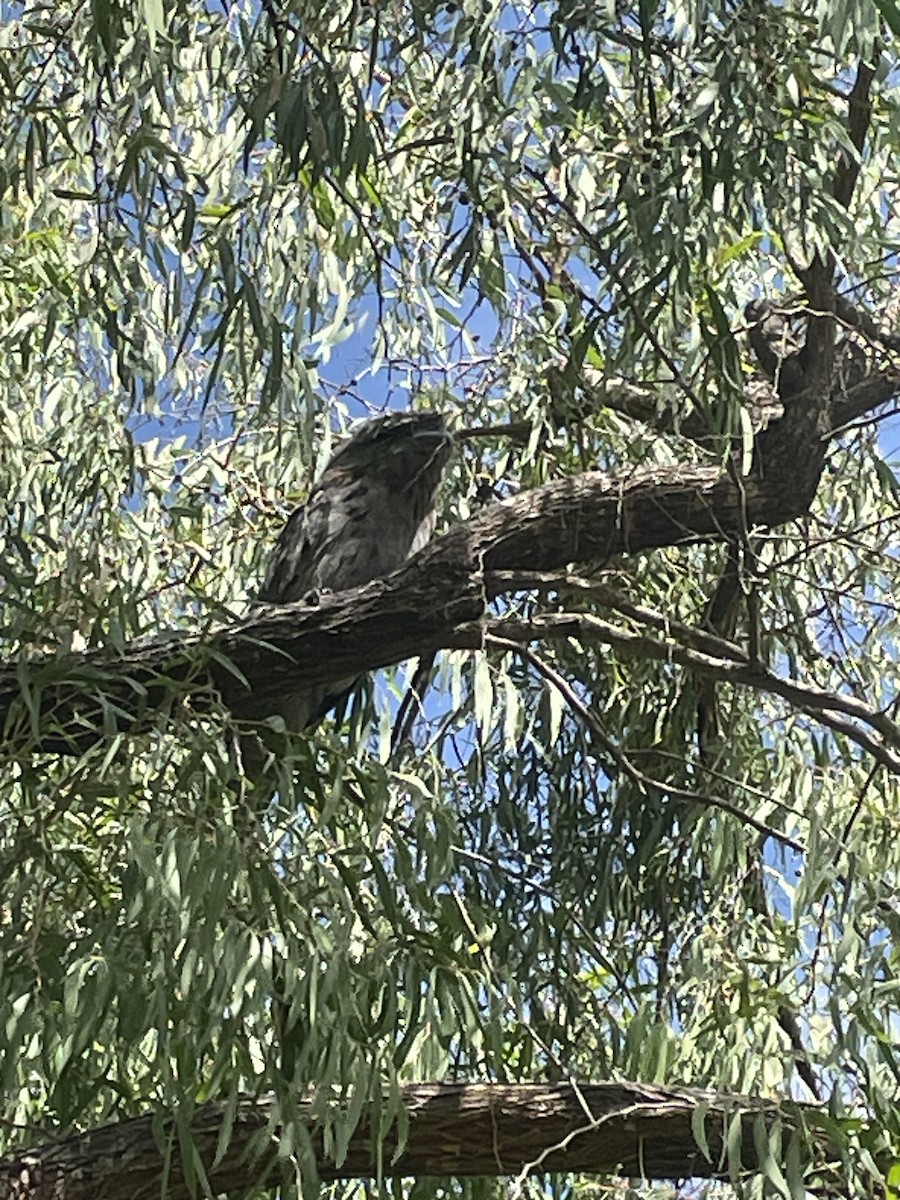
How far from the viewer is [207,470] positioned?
2705 millimetres

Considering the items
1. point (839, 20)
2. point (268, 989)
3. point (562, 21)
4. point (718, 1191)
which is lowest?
point (718, 1191)

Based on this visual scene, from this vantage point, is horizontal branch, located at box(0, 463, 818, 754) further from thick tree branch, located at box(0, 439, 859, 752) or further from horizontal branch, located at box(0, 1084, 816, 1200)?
horizontal branch, located at box(0, 1084, 816, 1200)

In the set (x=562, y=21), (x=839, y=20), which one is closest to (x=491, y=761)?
(x=562, y=21)

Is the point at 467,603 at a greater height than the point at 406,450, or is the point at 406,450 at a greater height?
the point at 406,450

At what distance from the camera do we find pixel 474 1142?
5.21ft

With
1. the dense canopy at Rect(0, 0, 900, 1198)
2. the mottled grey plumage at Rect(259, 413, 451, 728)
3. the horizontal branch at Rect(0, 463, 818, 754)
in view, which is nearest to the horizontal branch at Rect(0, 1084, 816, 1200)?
the dense canopy at Rect(0, 0, 900, 1198)

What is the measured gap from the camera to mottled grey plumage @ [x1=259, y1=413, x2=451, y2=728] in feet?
7.29

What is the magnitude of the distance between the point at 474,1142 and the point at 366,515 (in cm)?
92

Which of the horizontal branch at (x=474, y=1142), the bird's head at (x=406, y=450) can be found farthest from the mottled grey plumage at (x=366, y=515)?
the horizontal branch at (x=474, y=1142)

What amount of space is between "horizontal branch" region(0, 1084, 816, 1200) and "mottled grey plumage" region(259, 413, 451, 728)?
72cm

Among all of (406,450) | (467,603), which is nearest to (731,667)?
(467,603)

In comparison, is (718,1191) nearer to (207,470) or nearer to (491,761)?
(491,761)

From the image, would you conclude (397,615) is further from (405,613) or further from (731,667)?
(731,667)

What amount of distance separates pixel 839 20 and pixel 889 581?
3.81 ft
